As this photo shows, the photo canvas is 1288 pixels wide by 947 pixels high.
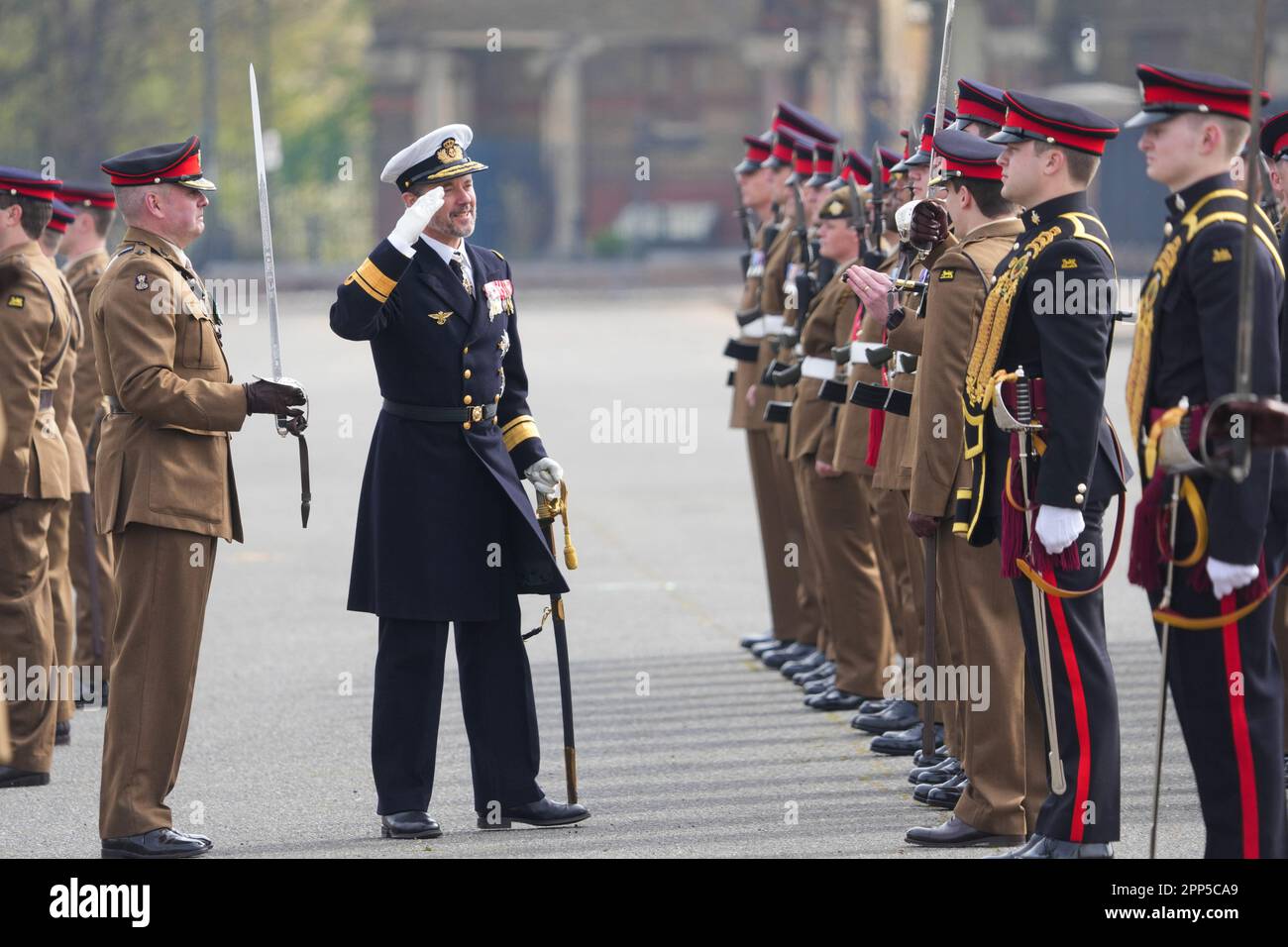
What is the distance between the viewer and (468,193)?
6680mm

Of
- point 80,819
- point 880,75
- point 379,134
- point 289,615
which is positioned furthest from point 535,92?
point 80,819

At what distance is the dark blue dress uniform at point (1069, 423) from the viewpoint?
18.9 ft

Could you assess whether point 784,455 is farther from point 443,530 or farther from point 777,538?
point 443,530

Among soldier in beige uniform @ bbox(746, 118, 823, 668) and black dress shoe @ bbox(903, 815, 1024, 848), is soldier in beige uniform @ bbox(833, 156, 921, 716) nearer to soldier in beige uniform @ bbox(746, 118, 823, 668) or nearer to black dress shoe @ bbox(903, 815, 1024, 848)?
soldier in beige uniform @ bbox(746, 118, 823, 668)

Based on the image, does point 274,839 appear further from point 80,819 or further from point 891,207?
point 891,207

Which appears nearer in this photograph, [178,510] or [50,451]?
[178,510]

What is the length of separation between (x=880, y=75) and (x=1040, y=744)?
156 feet

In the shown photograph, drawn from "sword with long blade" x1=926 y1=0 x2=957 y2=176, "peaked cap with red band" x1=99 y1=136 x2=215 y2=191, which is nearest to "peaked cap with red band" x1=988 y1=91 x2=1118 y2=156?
"sword with long blade" x1=926 y1=0 x2=957 y2=176

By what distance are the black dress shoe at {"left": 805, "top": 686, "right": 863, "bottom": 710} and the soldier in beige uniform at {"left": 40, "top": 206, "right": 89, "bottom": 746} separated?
2.99 m

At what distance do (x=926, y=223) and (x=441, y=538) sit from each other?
1863mm

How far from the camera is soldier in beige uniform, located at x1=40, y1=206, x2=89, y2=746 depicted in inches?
324

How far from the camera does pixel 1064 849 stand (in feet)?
19.2

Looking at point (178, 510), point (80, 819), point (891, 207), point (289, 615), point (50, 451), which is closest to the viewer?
point (178, 510)

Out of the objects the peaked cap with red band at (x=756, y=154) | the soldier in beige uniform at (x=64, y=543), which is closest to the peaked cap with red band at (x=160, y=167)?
the soldier in beige uniform at (x=64, y=543)
